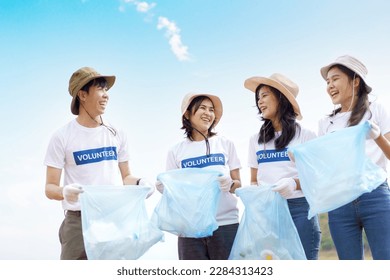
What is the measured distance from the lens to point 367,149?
2.39 m

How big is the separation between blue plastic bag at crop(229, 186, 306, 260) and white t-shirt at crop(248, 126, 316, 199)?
127 mm

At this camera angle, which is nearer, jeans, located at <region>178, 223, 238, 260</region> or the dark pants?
the dark pants

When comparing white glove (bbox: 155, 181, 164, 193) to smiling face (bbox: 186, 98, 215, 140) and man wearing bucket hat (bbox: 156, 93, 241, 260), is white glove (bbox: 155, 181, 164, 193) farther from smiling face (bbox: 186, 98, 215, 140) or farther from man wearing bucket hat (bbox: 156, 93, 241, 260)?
smiling face (bbox: 186, 98, 215, 140)

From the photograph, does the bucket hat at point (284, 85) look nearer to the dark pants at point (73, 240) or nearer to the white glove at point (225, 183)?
the white glove at point (225, 183)

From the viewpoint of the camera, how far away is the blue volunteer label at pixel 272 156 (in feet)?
8.69

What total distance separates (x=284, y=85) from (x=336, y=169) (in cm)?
76

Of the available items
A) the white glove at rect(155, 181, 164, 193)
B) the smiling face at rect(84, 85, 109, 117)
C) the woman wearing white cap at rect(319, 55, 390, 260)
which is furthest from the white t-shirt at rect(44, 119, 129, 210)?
the woman wearing white cap at rect(319, 55, 390, 260)

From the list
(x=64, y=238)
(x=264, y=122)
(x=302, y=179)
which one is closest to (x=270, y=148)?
(x=264, y=122)

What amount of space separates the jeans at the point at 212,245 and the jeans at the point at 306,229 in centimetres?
42

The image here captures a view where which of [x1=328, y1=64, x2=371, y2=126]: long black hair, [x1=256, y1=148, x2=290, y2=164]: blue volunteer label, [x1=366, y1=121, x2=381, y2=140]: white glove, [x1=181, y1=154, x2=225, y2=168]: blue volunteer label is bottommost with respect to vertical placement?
[x1=366, y1=121, x2=381, y2=140]: white glove

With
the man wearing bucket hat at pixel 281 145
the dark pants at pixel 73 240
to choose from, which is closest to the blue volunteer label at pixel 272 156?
the man wearing bucket hat at pixel 281 145

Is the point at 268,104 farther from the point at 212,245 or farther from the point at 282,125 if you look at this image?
the point at 212,245

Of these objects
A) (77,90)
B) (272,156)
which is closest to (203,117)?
(272,156)

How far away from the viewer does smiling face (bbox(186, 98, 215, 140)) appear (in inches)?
115
